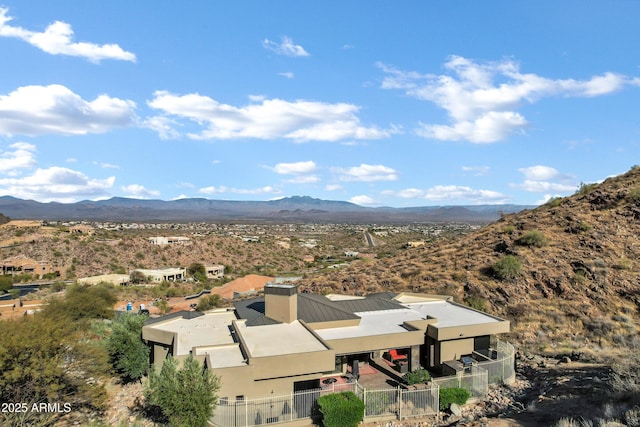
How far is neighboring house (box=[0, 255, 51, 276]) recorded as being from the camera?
225 ft

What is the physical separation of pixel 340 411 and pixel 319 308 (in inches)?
326

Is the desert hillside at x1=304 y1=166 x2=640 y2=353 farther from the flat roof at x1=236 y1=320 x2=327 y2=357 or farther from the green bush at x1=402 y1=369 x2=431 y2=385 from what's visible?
the flat roof at x1=236 y1=320 x2=327 y2=357

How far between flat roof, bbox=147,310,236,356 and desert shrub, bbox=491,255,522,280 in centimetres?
2412

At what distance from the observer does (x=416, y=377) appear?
2003 cm

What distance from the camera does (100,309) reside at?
34469mm

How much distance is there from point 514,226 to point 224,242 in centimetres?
6733

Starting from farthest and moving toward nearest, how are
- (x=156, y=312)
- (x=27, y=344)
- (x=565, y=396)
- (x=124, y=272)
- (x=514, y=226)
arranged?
(x=124, y=272)
(x=514, y=226)
(x=156, y=312)
(x=565, y=396)
(x=27, y=344)

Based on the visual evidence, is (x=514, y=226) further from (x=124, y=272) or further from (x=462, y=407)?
(x=124, y=272)

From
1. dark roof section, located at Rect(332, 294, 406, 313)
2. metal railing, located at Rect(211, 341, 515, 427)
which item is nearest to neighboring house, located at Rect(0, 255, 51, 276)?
dark roof section, located at Rect(332, 294, 406, 313)

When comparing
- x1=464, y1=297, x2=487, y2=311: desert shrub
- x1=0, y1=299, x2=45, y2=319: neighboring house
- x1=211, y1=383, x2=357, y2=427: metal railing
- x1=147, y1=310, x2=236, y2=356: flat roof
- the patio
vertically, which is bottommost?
x1=0, y1=299, x2=45, y2=319: neighboring house

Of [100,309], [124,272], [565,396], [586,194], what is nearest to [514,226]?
[586,194]

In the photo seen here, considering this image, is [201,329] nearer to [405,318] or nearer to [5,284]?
[405,318]

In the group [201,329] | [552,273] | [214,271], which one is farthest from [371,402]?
[214,271]

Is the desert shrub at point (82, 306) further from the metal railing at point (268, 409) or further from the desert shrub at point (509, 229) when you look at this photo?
the desert shrub at point (509, 229)
